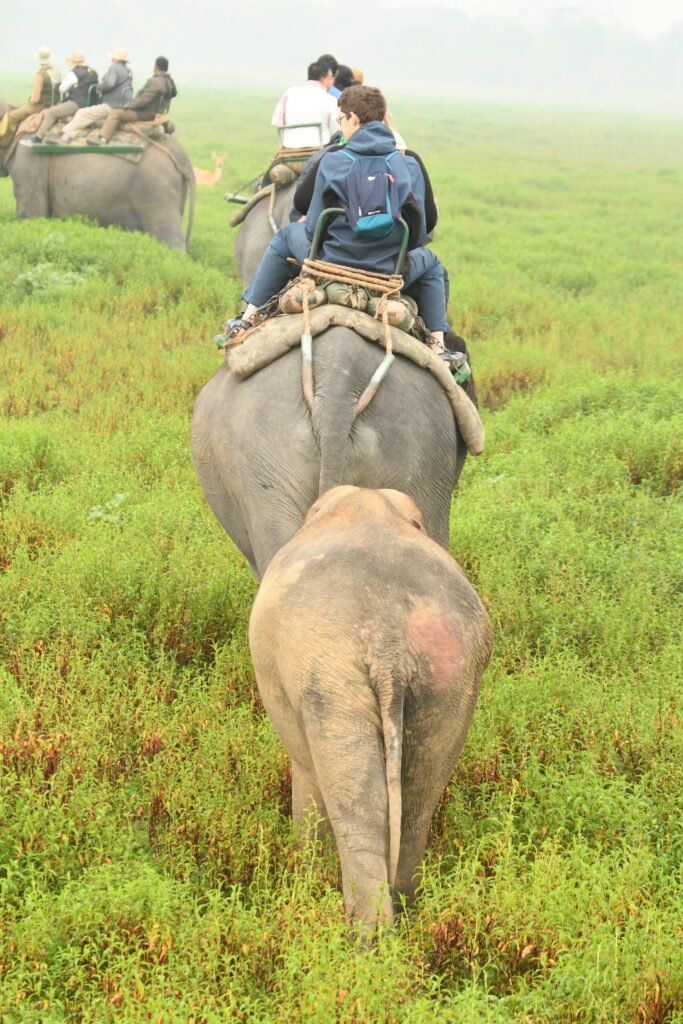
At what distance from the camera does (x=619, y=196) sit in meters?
29.8

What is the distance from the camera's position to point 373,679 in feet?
11.4

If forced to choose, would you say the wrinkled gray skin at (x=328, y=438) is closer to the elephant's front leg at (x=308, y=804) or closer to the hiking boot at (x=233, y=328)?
the hiking boot at (x=233, y=328)

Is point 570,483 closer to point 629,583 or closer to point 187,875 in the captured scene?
point 629,583

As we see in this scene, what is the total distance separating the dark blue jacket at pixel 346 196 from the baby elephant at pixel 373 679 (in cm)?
168

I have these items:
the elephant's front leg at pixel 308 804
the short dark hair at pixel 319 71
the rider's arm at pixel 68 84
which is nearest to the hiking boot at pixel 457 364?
the elephant's front leg at pixel 308 804

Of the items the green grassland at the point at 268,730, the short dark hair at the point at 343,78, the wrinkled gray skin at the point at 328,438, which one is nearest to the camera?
the green grassland at the point at 268,730

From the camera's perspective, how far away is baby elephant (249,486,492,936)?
3439mm

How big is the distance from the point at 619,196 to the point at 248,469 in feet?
89.3

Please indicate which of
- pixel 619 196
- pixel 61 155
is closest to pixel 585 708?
pixel 61 155

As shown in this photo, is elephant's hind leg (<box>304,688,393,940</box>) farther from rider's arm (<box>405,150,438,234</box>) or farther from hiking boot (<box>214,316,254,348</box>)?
rider's arm (<box>405,150,438,234</box>)

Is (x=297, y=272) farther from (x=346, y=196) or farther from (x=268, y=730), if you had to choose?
(x=268, y=730)

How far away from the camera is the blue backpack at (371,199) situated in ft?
16.2

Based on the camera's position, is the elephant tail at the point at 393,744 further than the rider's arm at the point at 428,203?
No

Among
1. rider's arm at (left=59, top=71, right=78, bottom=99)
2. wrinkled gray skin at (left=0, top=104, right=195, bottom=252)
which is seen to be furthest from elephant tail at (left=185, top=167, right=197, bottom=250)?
rider's arm at (left=59, top=71, right=78, bottom=99)
